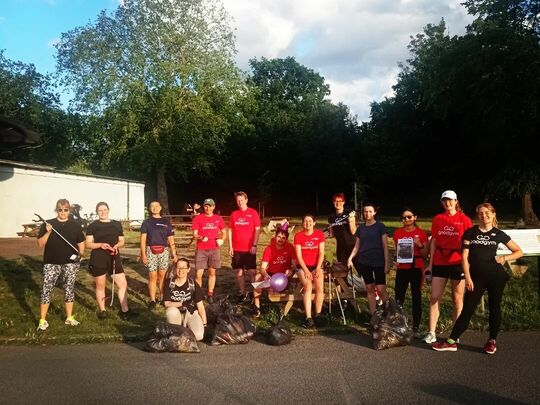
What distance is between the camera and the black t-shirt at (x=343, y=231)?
819 centimetres

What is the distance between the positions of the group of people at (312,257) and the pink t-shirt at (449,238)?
0.01m

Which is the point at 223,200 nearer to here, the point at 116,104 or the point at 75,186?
the point at 116,104

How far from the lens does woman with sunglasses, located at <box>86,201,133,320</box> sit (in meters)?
7.78

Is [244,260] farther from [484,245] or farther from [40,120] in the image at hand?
[40,120]

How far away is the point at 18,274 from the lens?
1119 centimetres

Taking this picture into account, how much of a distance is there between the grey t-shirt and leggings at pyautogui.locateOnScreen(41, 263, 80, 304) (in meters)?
4.05

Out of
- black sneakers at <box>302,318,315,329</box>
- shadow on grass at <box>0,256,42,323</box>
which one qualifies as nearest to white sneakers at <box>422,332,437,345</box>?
black sneakers at <box>302,318,315,329</box>

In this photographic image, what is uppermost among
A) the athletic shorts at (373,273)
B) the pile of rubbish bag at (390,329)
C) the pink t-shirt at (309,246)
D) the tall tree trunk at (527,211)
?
the tall tree trunk at (527,211)

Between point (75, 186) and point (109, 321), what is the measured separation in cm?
2006

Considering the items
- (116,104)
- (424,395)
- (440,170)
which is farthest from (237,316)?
(440,170)

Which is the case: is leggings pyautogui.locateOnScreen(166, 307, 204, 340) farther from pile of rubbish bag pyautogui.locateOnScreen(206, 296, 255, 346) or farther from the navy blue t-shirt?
the navy blue t-shirt

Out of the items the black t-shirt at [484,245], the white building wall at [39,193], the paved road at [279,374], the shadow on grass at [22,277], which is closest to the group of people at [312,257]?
the black t-shirt at [484,245]

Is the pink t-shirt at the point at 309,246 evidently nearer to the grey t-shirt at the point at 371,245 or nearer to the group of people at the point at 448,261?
the group of people at the point at 448,261

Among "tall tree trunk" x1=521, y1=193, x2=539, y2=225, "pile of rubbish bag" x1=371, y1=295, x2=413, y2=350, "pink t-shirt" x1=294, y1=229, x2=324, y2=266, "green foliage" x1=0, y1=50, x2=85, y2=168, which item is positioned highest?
"green foliage" x1=0, y1=50, x2=85, y2=168
